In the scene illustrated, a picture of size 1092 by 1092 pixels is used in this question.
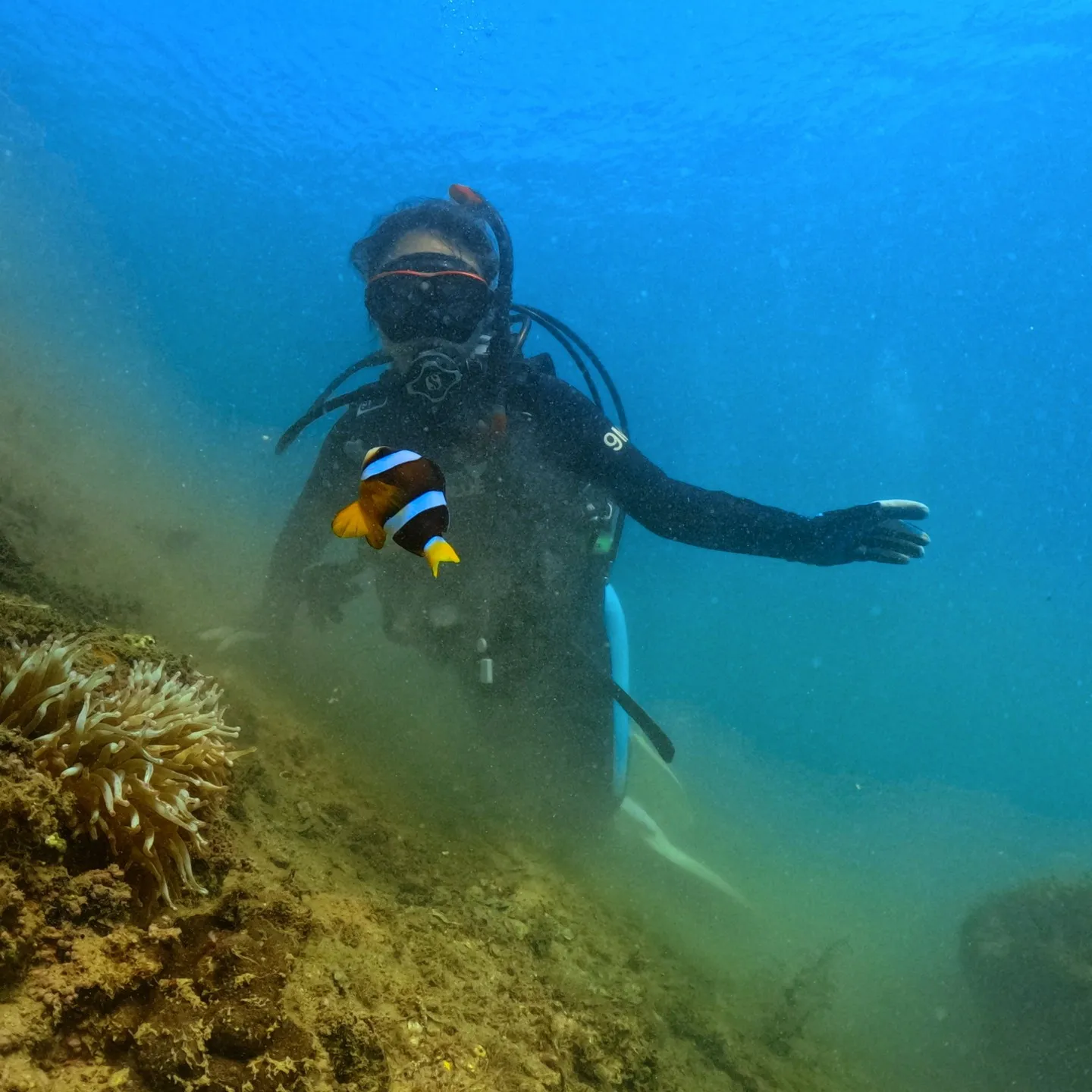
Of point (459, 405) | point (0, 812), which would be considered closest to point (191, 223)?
point (459, 405)

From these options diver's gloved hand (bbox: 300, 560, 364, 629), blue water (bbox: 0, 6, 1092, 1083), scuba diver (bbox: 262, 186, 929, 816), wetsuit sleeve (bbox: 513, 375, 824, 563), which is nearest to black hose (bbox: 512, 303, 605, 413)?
wetsuit sleeve (bbox: 513, 375, 824, 563)

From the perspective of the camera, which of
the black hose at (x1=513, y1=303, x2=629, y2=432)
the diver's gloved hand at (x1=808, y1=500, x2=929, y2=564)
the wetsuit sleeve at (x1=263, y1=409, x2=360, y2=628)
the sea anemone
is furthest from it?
the black hose at (x1=513, y1=303, x2=629, y2=432)

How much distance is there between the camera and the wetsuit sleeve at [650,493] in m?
4.80

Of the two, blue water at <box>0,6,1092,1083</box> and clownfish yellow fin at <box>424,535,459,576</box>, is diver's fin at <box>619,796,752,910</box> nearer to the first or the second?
clownfish yellow fin at <box>424,535,459,576</box>

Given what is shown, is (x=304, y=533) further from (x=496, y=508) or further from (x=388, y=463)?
(x=388, y=463)

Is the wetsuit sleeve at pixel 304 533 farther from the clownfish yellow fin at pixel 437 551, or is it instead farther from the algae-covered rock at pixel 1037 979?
Result: the algae-covered rock at pixel 1037 979

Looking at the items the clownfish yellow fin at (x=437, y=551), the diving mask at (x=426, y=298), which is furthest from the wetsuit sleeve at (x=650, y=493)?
the clownfish yellow fin at (x=437, y=551)

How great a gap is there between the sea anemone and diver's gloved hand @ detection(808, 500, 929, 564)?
3956 mm

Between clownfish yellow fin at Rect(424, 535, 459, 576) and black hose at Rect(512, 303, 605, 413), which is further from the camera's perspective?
black hose at Rect(512, 303, 605, 413)

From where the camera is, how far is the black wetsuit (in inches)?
199

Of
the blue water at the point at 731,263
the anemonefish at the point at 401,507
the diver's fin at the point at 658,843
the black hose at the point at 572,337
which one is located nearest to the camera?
the anemonefish at the point at 401,507

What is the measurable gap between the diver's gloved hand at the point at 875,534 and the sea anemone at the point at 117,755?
396 cm

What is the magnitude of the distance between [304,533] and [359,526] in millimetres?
3860

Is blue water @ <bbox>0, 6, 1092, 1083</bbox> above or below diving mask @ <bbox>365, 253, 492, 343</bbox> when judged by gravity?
above
